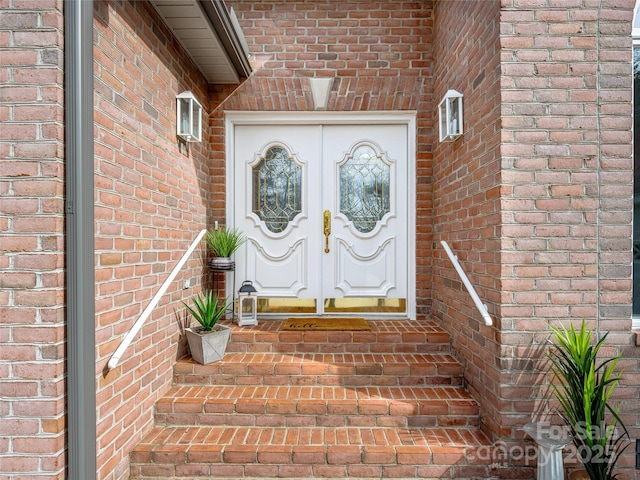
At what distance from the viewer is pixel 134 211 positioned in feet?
6.91

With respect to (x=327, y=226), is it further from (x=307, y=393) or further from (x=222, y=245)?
(x=307, y=393)

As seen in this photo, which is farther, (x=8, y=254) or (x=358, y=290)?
(x=358, y=290)

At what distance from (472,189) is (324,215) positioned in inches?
57.3

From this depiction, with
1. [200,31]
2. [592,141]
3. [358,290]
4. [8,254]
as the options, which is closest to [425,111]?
[592,141]

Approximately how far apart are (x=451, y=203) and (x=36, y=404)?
293cm

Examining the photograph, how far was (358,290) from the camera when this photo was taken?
11.5 feet

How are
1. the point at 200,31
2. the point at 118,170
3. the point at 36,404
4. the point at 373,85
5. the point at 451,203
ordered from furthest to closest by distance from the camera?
the point at 373,85, the point at 451,203, the point at 200,31, the point at 118,170, the point at 36,404

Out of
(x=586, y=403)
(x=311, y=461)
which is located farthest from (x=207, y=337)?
(x=586, y=403)

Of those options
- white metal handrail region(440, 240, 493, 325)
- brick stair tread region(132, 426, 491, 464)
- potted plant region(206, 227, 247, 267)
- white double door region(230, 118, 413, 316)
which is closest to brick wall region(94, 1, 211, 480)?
brick stair tread region(132, 426, 491, 464)

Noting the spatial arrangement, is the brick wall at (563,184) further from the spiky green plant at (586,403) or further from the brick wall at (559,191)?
the spiky green plant at (586,403)

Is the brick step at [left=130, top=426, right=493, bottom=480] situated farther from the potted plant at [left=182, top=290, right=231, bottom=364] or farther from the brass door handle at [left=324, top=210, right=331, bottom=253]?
the brass door handle at [left=324, top=210, right=331, bottom=253]

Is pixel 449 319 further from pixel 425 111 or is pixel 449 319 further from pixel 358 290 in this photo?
pixel 425 111

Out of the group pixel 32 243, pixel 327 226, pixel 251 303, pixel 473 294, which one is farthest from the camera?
pixel 327 226

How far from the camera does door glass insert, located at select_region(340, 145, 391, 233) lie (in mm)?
3479
